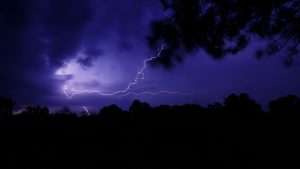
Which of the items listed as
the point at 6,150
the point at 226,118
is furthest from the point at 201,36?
the point at 6,150

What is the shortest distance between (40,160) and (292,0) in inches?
203

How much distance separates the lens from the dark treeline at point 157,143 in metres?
2.84

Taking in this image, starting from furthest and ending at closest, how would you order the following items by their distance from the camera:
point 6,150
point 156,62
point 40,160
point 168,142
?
point 156,62
point 168,142
point 6,150
point 40,160

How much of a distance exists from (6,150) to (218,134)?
123 inches

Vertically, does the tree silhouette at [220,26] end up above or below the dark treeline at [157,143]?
above

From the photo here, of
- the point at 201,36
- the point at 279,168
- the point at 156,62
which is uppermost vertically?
the point at 201,36

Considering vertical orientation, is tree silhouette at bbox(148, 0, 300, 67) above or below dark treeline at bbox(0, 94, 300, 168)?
above

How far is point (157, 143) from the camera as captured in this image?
11.5 ft

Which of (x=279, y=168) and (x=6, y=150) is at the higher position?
(x=6, y=150)

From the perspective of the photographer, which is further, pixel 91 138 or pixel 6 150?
pixel 91 138

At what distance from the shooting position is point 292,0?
4.58m

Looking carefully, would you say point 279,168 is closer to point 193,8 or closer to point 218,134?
point 218,134

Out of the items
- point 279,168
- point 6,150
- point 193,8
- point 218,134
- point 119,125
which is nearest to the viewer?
point 279,168

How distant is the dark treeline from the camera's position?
112 inches
